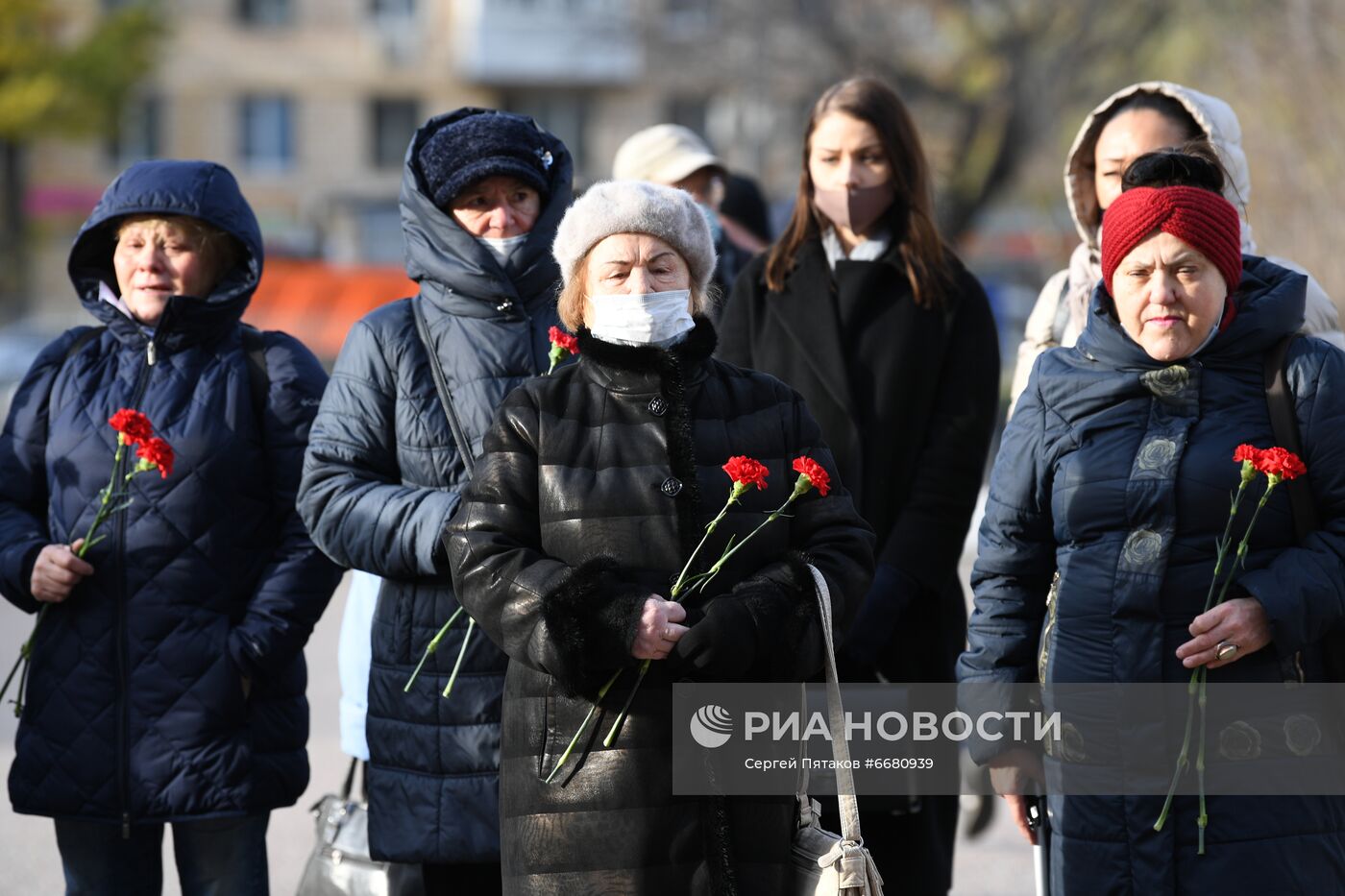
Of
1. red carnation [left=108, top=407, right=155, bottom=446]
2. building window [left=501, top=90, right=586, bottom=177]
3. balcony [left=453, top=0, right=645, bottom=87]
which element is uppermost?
balcony [left=453, top=0, right=645, bottom=87]

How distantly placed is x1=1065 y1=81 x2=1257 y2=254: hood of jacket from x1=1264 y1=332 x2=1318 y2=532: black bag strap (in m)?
0.73

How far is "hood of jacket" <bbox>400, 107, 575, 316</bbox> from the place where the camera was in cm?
414

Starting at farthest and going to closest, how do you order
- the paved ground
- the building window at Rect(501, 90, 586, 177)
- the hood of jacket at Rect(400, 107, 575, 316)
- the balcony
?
the building window at Rect(501, 90, 586, 177) → the balcony → the paved ground → the hood of jacket at Rect(400, 107, 575, 316)

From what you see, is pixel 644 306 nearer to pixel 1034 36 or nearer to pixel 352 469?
pixel 352 469

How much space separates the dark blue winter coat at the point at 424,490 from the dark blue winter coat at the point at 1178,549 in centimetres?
120

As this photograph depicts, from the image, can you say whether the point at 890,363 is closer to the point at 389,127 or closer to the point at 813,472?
the point at 813,472

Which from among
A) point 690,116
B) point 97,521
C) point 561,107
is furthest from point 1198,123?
point 561,107

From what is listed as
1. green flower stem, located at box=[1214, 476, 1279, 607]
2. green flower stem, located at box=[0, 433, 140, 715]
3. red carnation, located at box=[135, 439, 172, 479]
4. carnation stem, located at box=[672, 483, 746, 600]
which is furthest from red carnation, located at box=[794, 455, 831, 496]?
green flower stem, located at box=[0, 433, 140, 715]

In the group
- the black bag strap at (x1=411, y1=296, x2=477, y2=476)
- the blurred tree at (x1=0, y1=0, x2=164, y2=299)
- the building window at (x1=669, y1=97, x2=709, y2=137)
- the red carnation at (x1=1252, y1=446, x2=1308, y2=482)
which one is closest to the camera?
the red carnation at (x1=1252, y1=446, x2=1308, y2=482)

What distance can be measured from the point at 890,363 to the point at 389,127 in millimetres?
40822

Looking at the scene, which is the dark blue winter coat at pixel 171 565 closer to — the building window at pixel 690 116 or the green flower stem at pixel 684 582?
the green flower stem at pixel 684 582

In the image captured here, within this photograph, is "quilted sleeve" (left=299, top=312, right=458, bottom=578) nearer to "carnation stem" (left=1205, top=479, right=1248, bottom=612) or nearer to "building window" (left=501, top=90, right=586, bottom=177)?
"carnation stem" (left=1205, top=479, right=1248, bottom=612)

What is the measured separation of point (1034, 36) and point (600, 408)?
21.0 meters

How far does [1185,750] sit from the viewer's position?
357 centimetres
